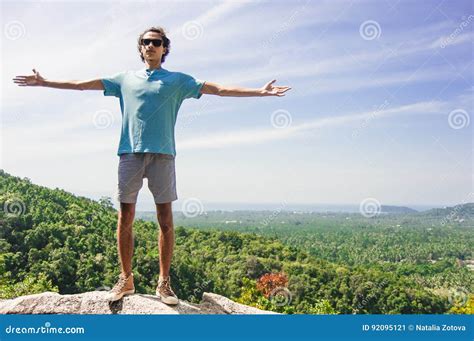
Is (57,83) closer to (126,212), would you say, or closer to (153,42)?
(153,42)

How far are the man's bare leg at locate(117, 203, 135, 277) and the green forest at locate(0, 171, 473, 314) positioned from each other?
25.3 feet

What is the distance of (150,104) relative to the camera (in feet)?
10.7

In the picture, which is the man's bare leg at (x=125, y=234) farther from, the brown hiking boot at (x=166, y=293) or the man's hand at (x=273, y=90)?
the man's hand at (x=273, y=90)

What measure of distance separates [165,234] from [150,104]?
95 cm

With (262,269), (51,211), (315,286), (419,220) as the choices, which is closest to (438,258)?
(419,220)

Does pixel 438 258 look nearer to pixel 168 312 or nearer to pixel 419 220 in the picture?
pixel 419 220

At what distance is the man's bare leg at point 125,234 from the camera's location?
3344 mm

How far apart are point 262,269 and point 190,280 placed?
25.5 feet

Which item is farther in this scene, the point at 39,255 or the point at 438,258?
the point at 438,258

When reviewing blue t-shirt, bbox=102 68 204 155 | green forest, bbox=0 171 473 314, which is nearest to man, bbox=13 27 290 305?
blue t-shirt, bbox=102 68 204 155

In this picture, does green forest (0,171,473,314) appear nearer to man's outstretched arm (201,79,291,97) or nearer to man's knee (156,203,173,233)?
man's knee (156,203,173,233)

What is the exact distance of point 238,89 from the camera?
335 centimetres

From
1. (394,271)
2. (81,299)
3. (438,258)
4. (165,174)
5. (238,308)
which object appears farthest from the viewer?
(438,258)

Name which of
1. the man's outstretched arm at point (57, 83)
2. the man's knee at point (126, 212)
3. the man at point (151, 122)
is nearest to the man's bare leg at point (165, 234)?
the man at point (151, 122)
